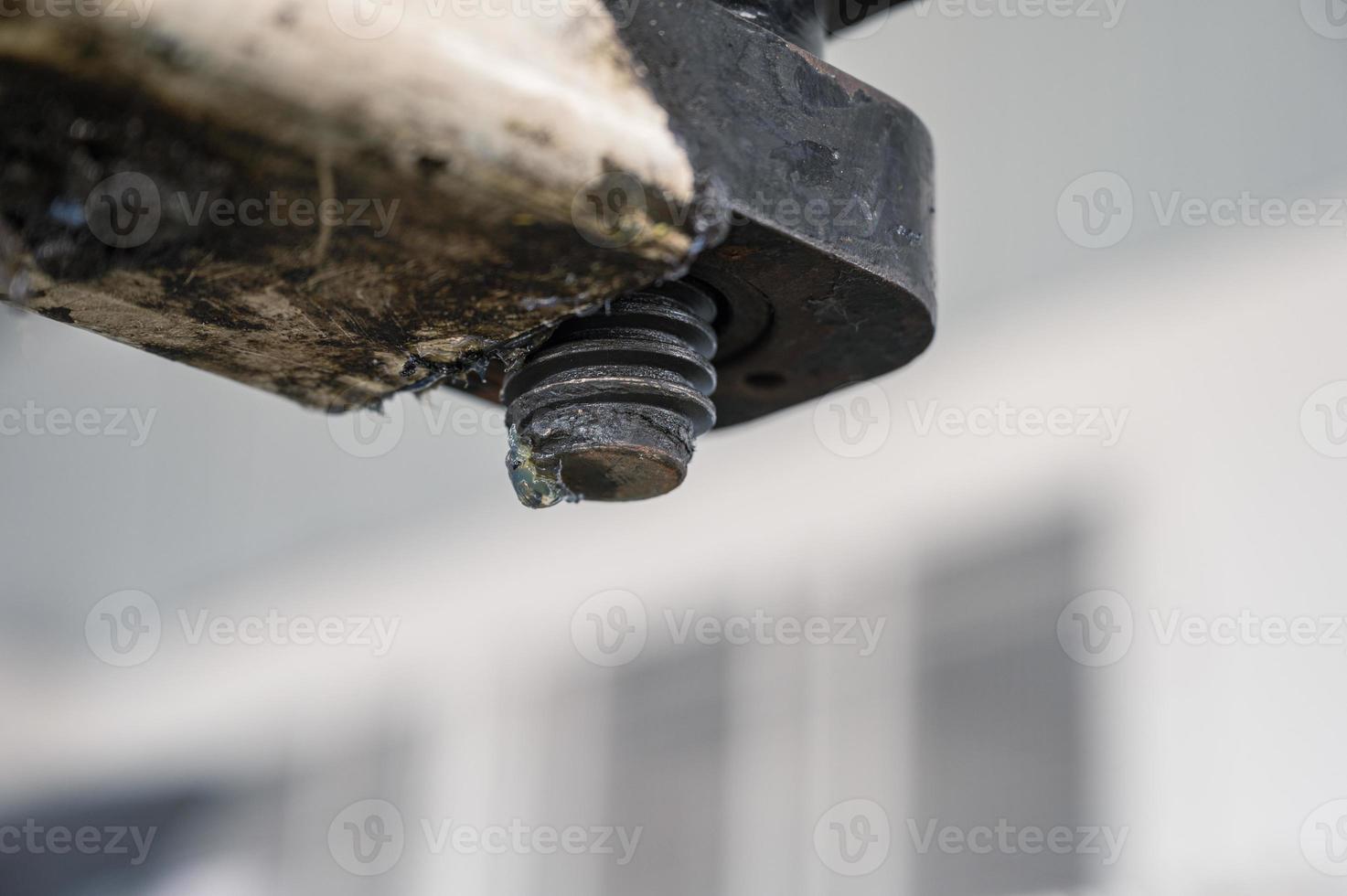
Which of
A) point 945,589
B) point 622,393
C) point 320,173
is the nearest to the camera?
point 320,173

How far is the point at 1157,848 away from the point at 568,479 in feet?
3.98

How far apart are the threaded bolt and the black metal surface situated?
0.02m

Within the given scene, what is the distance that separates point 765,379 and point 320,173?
255 mm

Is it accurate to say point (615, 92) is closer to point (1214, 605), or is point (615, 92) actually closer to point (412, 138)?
point (412, 138)

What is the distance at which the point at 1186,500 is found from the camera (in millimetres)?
1615

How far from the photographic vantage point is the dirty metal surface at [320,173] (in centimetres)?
36

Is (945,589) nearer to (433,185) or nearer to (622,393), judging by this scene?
(622,393)

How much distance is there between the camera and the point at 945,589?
190 centimetres

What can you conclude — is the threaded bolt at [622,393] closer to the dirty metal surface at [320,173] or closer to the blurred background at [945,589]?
the dirty metal surface at [320,173]

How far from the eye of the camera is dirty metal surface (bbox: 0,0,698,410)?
0.36 metres

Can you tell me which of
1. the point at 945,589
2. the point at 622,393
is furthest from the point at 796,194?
the point at 945,589

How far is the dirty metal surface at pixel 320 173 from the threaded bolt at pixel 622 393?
0.04m

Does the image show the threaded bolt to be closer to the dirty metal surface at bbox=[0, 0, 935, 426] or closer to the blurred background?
the dirty metal surface at bbox=[0, 0, 935, 426]

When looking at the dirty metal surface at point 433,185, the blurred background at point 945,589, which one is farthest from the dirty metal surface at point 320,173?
the blurred background at point 945,589
